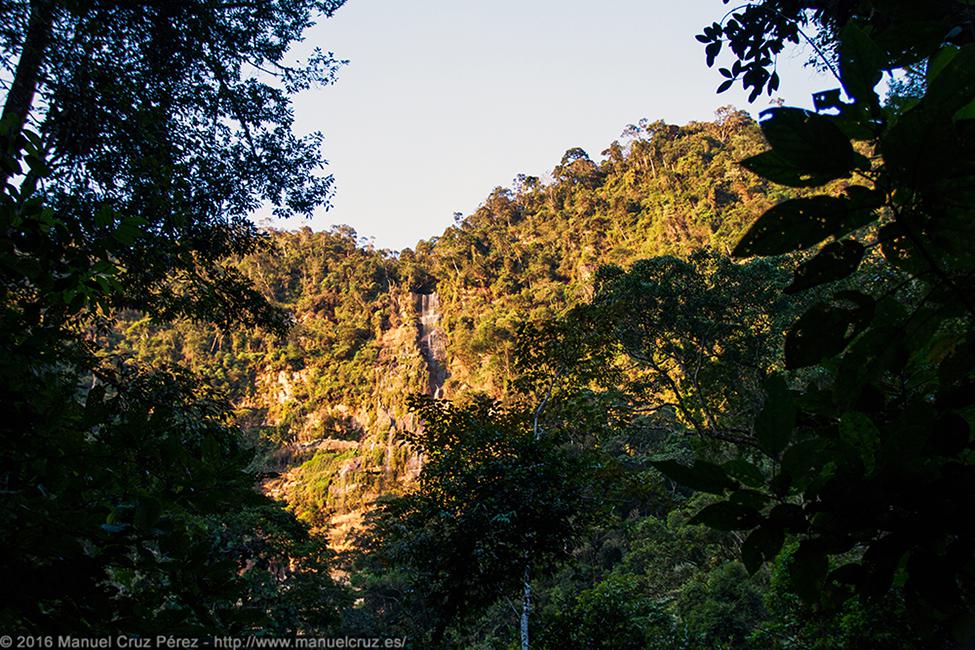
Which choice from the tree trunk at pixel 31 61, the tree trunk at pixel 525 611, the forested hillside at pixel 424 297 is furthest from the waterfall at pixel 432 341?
the tree trunk at pixel 31 61

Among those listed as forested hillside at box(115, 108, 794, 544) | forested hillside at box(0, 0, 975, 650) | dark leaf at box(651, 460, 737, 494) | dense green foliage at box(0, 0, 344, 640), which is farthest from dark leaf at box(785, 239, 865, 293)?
forested hillside at box(115, 108, 794, 544)

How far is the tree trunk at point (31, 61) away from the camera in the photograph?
3.01m

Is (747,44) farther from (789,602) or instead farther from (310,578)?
(310,578)

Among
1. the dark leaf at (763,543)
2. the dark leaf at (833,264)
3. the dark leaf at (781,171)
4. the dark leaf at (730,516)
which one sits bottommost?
the dark leaf at (763,543)

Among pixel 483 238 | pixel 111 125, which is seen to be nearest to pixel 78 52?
pixel 111 125

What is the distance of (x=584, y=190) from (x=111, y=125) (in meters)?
33.0

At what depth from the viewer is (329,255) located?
38594mm

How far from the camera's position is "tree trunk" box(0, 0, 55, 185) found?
3.01 meters

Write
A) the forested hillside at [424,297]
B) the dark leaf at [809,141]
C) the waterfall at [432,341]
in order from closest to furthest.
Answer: the dark leaf at [809,141], the forested hillside at [424,297], the waterfall at [432,341]

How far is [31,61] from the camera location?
11.1 ft

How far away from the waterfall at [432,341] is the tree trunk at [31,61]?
25.3 m

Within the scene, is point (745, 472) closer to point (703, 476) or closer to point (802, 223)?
point (703, 476)

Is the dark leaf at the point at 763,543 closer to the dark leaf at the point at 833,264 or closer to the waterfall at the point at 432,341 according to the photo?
the dark leaf at the point at 833,264

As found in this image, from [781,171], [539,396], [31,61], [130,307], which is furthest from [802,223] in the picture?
[539,396]
